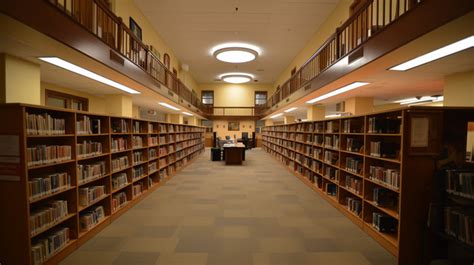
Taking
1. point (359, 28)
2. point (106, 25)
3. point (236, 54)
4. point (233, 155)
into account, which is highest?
point (236, 54)

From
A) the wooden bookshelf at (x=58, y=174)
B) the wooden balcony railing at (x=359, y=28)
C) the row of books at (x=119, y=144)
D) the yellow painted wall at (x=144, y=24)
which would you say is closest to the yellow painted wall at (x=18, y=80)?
the wooden bookshelf at (x=58, y=174)

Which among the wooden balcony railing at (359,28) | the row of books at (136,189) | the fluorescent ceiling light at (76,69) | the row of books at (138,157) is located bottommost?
the row of books at (136,189)

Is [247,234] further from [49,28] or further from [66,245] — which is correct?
[49,28]

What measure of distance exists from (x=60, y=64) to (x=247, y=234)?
404cm

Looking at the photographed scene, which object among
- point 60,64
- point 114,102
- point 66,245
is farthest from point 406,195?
point 114,102

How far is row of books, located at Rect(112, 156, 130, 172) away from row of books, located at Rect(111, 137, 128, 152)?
0.65 feet

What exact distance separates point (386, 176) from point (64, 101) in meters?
8.01

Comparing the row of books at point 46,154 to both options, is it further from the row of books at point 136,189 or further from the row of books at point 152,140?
the row of books at point 152,140

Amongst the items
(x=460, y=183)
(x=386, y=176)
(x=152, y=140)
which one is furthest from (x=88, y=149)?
(x=460, y=183)

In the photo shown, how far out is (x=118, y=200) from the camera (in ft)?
13.5

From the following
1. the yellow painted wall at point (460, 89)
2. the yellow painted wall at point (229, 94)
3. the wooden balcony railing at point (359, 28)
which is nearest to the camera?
the wooden balcony railing at point (359, 28)

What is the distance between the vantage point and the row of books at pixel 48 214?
239 centimetres

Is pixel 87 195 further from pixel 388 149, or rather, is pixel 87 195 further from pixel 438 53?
pixel 438 53

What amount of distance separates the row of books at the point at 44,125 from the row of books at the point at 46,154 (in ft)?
0.61
